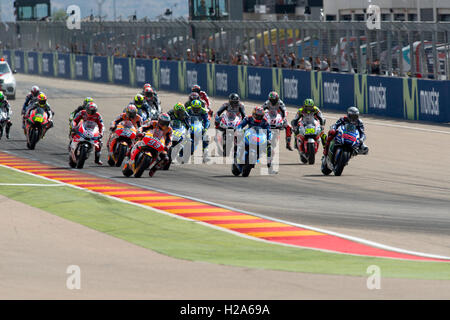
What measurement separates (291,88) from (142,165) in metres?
21.6

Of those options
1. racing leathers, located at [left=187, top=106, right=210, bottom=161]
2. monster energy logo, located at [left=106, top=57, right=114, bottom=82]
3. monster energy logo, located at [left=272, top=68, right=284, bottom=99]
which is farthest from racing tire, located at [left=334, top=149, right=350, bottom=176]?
monster energy logo, located at [left=106, top=57, right=114, bottom=82]

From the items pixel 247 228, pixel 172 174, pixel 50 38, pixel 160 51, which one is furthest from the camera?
pixel 50 38

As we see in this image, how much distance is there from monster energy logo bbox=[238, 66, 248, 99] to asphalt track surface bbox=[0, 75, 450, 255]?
1326 cm

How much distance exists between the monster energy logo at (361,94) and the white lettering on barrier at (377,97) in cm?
30

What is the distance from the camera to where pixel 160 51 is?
56094 mm

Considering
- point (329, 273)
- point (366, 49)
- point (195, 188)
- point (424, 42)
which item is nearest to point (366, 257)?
point (329, 273)

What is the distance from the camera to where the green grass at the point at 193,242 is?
1190cm

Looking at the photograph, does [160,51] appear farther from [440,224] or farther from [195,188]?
[440,224]

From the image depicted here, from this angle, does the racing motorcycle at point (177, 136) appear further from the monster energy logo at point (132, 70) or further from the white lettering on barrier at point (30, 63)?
the white lettering on barrier at point (30, 63)

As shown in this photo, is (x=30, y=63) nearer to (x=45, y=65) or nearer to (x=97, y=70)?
(x=45, y=65)

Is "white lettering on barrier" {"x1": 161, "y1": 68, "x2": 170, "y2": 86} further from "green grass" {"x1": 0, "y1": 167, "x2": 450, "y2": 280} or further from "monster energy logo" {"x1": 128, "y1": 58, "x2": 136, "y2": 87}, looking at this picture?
"green grass" {"x1": 0, "y1": 167, "x2": 450, "y2": 280}

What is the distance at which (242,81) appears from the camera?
4628cm

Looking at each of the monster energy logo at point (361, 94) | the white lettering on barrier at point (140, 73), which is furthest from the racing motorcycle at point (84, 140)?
the white lettering on barrier at point (140, 73)

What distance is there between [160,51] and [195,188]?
120ft
